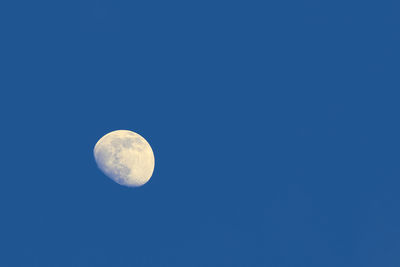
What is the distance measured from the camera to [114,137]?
54031mm

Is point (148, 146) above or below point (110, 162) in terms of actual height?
above

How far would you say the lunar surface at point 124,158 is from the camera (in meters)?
51.3

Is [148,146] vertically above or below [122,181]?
above

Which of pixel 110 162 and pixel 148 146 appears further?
pixel 148 146

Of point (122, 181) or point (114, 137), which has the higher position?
point (114, 137)

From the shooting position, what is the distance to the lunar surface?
51344 millimetres

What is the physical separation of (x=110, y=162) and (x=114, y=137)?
3.69m

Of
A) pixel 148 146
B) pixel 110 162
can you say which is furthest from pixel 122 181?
pixel 148 146

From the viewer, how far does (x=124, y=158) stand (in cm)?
5178

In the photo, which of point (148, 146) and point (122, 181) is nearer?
point (122, 181)

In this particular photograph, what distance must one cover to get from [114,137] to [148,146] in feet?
13.6

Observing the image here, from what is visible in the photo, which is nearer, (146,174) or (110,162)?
(110,162)

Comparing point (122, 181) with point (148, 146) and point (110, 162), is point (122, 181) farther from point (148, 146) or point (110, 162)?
point (148, 146)

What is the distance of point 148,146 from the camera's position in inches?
2219
